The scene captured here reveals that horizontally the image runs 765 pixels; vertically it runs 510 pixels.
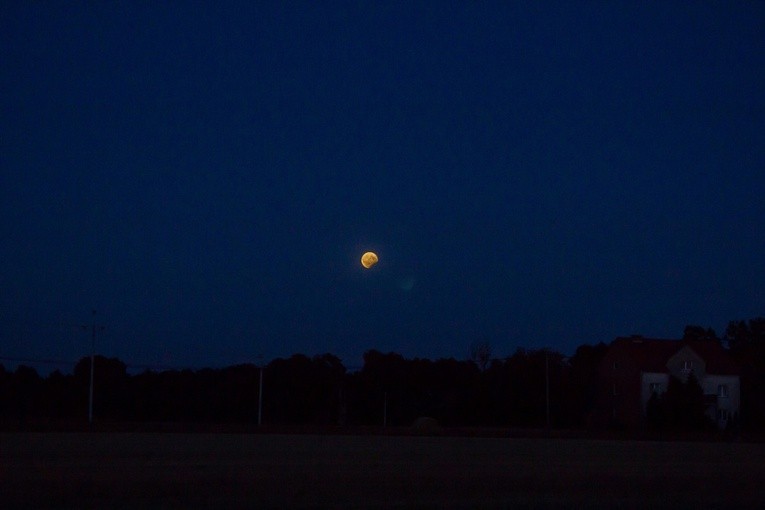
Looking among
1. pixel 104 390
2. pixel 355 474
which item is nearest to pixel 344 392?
pixel 104 390

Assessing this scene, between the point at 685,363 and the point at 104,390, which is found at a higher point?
the point at 685,363

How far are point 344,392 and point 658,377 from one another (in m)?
27.6

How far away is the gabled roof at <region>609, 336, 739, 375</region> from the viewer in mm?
78688

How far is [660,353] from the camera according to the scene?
79875mm

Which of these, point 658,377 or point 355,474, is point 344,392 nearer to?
point 658,377

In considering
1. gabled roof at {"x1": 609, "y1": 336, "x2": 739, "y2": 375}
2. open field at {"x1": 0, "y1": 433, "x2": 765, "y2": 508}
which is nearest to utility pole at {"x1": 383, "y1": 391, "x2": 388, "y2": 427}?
gabled roof at {"x1": 609, "y1": 336, "x2": 739, "y2": 375}

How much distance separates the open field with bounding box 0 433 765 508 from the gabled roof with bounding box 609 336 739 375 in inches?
1493

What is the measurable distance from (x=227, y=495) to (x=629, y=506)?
8.54 metres

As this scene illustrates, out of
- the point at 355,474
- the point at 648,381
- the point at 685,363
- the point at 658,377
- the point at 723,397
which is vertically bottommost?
the point at 355,474

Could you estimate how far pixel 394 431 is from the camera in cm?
5022

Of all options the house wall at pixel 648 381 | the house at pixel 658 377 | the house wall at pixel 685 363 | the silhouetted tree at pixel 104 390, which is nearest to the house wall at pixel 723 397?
the house at pixel 658 377

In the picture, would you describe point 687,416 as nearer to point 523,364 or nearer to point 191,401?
point 523,364

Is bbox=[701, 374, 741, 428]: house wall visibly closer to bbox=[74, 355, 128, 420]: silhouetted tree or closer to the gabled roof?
the gabled roof

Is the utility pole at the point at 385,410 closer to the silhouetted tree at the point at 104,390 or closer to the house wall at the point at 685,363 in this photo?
the silhouetted tree at the point at 104,390
